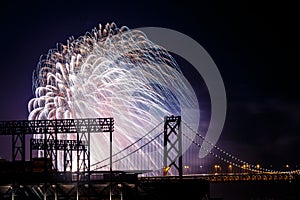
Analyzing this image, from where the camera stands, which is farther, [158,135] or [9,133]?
[158,135]

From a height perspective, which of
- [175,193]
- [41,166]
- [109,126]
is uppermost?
[109,126]

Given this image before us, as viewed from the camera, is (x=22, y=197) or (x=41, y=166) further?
(x=41, y=166)

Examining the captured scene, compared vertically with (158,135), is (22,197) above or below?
below

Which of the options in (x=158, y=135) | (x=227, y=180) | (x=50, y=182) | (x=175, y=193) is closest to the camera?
(x=50, y=182)

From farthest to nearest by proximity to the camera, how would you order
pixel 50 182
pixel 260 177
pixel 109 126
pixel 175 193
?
1. pixel 260 177
2. pixel 175 193
3. pixel 109 126
4. pixel 50 182

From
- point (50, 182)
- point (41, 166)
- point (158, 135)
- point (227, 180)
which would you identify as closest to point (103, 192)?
point (50, 182)

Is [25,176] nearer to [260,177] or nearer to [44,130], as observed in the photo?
[44,130]

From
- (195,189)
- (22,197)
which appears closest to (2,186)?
(22,197)

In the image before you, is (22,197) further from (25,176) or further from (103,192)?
(103,192)

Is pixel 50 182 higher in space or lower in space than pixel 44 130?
lower
